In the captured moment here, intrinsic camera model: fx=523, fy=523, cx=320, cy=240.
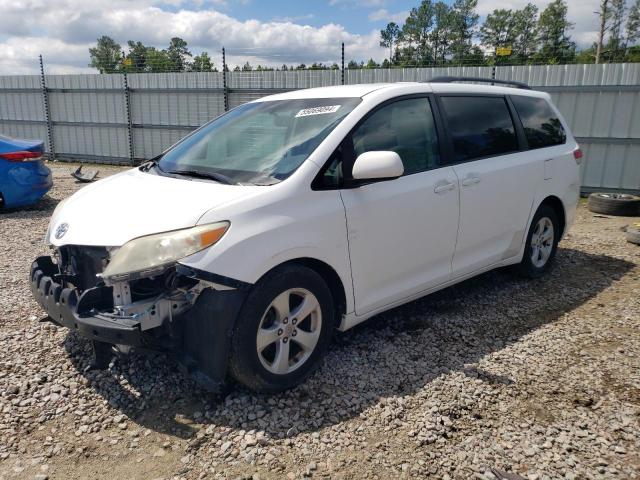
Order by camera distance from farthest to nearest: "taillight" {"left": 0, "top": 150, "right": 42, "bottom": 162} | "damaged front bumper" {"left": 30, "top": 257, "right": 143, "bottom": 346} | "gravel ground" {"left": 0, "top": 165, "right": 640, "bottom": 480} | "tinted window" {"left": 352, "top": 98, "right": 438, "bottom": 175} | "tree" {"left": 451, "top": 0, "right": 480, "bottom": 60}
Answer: "tree" {"left": 451, "top": 0, "right": 480, "bottom": 60}
"taillight" {"left": 0, "top": 150, "right": 42, "bottom": 162}
"tinted window" {"left": 352, "top": 98, "right": 438, "bottom": 175}
"damaged front bumper" {"left": 30, "top": 257, "right": 143, "bottom": 346}
"gravel ground" {"left": 0, "top": 165, "right": 640, "bottom": 480}

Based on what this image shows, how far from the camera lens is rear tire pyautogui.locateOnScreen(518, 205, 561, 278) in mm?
5109

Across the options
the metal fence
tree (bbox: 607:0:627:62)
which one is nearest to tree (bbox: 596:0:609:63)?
tree (bbox: 607:0:627:62)

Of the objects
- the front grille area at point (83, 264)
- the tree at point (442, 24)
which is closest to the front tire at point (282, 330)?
the front grille area at point (83, 264)

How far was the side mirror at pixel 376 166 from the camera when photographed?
10.5 ft

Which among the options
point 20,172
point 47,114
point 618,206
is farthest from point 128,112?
point 618,206

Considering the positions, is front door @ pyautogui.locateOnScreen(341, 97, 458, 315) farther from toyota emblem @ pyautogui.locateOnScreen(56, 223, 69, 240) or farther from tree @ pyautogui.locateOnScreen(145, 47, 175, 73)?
tree @ pyautogui.locateOnScreen(145, 47, 175, 73)

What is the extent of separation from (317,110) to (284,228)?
1088 mm

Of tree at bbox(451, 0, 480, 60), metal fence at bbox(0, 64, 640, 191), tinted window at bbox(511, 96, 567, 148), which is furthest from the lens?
tree at bbox(451, 0, 480, 60)

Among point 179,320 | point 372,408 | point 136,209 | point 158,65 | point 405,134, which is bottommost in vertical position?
point 372,408

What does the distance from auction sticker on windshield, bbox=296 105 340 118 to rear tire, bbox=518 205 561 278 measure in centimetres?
249

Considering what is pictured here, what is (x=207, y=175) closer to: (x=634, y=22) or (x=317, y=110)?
(x=317, y=110)

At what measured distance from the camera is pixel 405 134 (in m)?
3.80

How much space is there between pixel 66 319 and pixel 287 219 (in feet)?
4.44

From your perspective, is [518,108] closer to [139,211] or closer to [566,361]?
[566,361]
